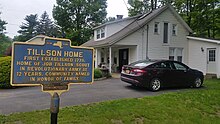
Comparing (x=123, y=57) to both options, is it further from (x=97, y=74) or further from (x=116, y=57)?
(x=97, y=74)

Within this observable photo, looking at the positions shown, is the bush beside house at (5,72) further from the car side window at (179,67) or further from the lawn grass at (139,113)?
the car side window at (179,67)

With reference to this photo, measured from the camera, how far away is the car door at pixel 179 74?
1175 centimetres

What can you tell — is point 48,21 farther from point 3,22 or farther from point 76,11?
point 76,11

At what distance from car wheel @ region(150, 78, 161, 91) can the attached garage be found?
10.2 m

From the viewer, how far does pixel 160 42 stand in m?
21.2

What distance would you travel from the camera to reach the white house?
19.7m

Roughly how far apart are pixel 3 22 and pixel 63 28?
86.2ft

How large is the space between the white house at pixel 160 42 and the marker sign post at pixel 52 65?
14.9 meters

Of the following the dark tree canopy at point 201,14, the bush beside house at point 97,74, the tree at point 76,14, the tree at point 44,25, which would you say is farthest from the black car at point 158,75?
the tree at point 44,25

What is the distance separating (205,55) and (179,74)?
9.82 meters

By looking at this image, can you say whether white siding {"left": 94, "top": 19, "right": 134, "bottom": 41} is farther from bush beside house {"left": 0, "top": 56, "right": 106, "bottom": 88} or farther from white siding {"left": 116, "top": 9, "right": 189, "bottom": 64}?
bush beside house {"left": 0, "top": 56, "right": 106, "bottom": 88}

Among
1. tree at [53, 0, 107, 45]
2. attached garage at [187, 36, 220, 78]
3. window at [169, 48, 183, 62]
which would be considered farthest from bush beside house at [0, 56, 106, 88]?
tree at [53, 0, 107, 45]

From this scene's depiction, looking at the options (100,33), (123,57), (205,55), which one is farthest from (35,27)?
(205,55)

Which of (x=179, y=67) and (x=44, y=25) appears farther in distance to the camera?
(x=44, y=25)
